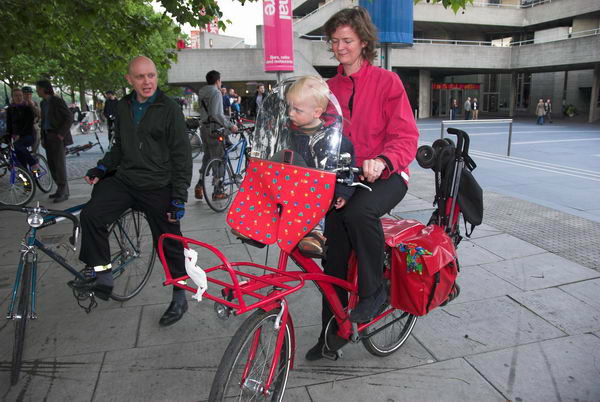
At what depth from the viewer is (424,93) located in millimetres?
37281

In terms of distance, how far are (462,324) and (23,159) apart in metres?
8.17

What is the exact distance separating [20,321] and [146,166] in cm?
130

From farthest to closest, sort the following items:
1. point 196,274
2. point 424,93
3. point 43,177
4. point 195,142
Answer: point 424,93 < point 195,142 < point 43,177 < point 196,274

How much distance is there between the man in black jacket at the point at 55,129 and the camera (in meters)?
7.81

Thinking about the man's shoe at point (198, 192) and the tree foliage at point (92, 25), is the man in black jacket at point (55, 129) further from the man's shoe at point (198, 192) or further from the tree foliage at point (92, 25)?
the man's shoe at point (198, 192)

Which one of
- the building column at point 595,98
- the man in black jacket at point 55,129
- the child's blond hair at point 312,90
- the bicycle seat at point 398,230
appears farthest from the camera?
the building column at point 595,98

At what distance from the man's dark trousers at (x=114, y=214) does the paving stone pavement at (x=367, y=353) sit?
0.61 meters


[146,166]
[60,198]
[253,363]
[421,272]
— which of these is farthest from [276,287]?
[60,198]

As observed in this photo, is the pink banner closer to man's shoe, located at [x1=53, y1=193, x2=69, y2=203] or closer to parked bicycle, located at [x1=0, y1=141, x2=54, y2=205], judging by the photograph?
parked bicycle, located at [x1=0, y1=141, x2=54, y2=205]

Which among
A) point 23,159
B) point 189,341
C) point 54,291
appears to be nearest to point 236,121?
point 23,159

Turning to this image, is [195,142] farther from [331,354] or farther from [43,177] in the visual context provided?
[331,354]

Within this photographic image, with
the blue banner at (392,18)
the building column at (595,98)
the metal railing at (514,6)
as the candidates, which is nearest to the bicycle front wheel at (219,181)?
the blue banner at (392,18)

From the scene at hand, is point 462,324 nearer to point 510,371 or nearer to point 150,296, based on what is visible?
point 510,371

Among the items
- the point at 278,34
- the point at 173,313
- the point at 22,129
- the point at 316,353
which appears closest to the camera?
the point at 316,353
